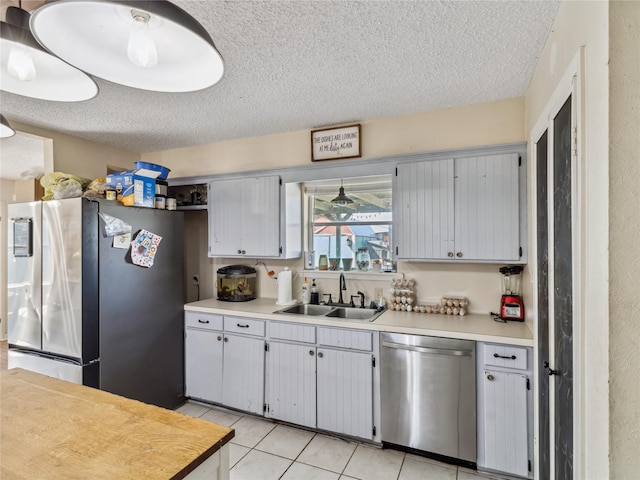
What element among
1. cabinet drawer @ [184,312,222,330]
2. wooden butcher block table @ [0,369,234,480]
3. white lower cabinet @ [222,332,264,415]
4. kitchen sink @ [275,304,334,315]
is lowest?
white lower cabinet @ [222,332,264,415]

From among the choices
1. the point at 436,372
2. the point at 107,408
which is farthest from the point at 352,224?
the point at 107,408

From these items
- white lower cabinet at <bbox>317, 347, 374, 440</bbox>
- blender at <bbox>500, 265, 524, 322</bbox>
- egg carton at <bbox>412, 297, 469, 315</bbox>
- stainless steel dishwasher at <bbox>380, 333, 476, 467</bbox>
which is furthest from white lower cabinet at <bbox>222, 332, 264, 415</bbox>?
blender at <bbox>500, 265, 524, 322</bbox>

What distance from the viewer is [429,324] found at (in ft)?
7.49

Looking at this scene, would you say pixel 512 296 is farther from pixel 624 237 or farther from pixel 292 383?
pixel 292 383

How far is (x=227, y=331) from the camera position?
9.38 feet

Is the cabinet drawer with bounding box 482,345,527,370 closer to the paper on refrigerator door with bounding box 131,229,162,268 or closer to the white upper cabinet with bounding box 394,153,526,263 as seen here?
the white upper cabinet with bounding box 394,153,526,263

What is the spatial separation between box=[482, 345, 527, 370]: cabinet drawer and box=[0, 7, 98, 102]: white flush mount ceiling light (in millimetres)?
2496

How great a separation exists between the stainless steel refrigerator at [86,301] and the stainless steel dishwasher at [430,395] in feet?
6.51

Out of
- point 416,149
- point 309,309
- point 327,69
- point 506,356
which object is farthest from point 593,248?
point 309,309

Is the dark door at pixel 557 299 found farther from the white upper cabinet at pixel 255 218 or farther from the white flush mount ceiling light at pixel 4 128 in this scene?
the white flush mount ceiling light at pixel 4 128

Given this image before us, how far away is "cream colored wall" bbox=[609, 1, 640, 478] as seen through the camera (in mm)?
881

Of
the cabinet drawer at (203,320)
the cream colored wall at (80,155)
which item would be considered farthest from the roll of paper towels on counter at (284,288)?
the cream colored wall at (80,155)

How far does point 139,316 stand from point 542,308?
2.91 metres

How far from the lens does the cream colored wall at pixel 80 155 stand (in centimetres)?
300
